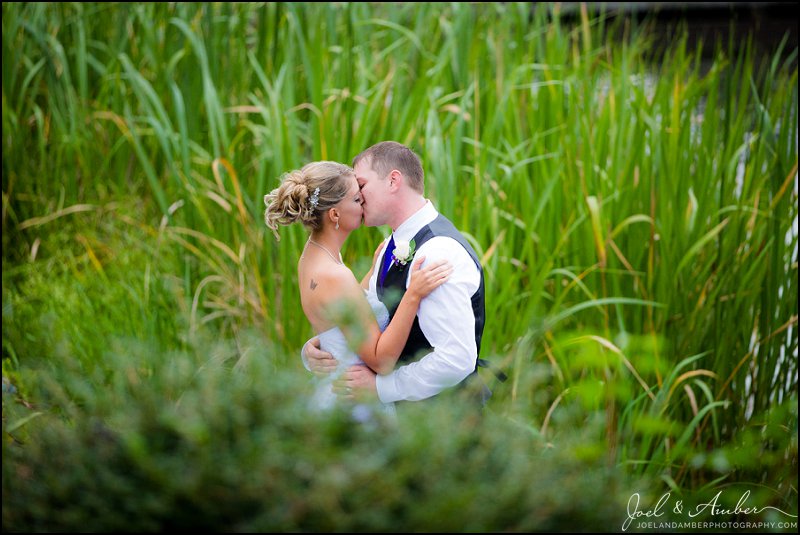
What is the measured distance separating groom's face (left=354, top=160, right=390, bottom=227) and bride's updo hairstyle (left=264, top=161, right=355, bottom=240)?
0.03 metres

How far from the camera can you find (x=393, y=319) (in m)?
2.07

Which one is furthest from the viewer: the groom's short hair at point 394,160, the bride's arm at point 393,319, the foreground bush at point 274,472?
the groom's short hair at point 394,160

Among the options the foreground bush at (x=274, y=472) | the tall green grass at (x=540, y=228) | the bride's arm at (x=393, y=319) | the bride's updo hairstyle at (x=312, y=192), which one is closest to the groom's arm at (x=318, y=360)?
the bride's arm at (x=393, y=319)

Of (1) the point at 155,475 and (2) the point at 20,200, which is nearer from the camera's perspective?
(1) the point at 155,475

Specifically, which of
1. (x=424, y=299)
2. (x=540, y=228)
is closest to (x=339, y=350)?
(x=424, y=299)

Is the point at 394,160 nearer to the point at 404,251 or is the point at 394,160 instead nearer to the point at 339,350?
the point at 404,251

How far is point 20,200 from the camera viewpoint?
17.3ft

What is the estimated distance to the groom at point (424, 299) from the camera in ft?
6.70

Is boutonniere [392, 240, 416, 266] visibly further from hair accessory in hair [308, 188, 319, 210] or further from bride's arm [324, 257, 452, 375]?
hair accessory in hair [308, 188, 319, 210]

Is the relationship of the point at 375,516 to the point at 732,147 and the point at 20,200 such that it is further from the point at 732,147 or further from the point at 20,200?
the point at 20,200

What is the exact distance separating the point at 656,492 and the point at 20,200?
4.12 m

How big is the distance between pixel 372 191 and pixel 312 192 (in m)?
0.15

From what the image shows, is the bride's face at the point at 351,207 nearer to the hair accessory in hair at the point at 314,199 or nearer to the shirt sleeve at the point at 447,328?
the hair accessory in hair at the point at 314,199

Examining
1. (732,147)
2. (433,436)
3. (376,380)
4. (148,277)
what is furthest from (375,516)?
(732,147)
